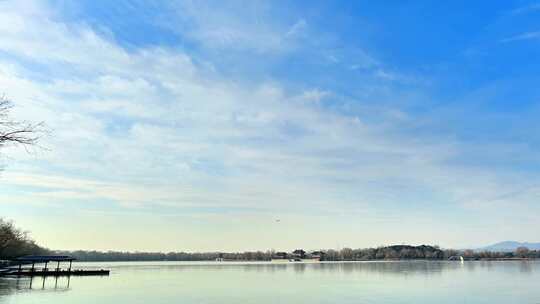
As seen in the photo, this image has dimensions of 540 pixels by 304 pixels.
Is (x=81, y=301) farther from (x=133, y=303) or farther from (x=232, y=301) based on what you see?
(x=232, y=301)

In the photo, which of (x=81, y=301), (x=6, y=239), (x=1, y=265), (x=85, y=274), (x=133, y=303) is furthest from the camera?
(x=1, y=265)

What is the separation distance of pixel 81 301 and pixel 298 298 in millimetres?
19358

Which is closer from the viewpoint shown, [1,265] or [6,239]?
[6,239]

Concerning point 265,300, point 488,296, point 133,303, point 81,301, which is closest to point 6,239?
point 81,301

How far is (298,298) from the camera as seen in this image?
4153 centimetres

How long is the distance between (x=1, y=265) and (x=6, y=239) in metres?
18.6

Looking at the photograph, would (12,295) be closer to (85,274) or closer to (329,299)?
(329,299)

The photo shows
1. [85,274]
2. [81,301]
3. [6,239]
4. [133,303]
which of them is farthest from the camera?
[85,274]

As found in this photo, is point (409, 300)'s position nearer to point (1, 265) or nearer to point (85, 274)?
point (85, 274)

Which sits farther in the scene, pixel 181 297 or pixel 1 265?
pixel 1 265

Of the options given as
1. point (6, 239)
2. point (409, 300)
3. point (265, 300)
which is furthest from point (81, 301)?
point (6, 239)

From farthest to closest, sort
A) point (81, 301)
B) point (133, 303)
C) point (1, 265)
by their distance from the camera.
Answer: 1. point (1, 265)
2. point (81, 301)
3. point (133, 303)

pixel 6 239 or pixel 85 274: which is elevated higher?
pixel 6 239

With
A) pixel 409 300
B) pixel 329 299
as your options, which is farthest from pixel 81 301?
pixel 409 300
